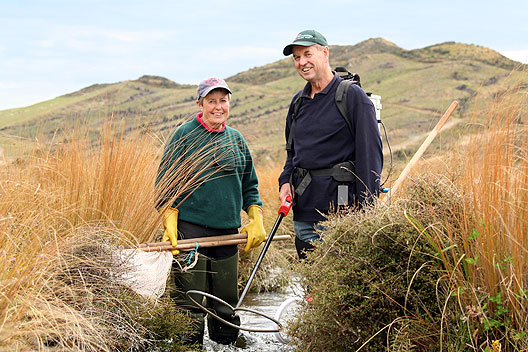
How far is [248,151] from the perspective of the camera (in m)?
4.78


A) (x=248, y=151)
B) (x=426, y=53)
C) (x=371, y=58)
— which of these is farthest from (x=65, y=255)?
(x=426, y=53)

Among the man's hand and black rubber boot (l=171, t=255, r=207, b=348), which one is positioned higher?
the man's hand

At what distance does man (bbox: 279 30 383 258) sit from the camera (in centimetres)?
405

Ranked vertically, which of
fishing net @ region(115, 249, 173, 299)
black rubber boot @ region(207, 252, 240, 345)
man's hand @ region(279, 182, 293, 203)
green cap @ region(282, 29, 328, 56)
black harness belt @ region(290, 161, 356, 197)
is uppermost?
green cap @ region(282, 29, 328, 56)

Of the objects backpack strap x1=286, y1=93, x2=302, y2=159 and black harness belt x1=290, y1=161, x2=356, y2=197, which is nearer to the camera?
black harness belt x1=290, y1=161, x2=356, y2=197

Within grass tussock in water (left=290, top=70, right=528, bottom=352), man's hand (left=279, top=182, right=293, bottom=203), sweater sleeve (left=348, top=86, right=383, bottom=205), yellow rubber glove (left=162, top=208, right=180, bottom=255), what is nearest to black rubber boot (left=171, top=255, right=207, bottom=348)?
yellow rubber glove (left=162, top=208, right=180, bottom=255)

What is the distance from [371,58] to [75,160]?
74.6 m

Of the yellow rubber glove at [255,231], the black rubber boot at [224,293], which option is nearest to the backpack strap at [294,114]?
the yellow rubber glove at [255,231]

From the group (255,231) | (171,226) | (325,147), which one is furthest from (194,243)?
(325,147)

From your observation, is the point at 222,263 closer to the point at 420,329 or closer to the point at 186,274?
the point at 186,274

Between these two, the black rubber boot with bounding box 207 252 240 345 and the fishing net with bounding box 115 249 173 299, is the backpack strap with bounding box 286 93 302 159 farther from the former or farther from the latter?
the fishing net with bounding box 115 249 173 299

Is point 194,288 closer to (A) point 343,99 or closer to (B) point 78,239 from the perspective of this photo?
(B) point 78,239

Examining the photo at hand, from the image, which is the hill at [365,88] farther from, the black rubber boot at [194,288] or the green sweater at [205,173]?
the black rubber boot at [194,288]

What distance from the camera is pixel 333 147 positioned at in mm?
4184
